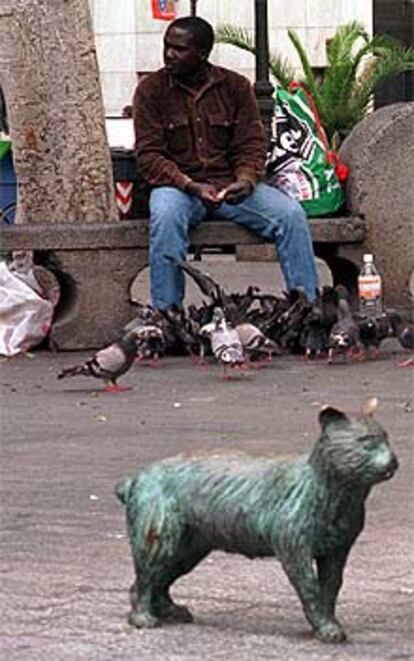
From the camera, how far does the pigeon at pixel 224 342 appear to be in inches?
431

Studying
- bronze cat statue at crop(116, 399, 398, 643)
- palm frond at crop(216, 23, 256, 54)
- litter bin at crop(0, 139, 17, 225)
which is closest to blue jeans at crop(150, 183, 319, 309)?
bronze cat statue at crop(116, 399, 398, 643)

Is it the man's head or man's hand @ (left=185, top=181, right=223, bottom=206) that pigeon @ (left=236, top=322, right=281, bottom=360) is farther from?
the man's head

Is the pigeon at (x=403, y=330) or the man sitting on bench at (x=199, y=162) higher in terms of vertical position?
the man sitting on bench at (x=199, y=162)

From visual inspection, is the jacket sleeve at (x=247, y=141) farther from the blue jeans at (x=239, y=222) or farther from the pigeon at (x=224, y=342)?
the pigeon at (x=224, y=342)

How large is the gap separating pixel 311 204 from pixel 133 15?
77.0ft

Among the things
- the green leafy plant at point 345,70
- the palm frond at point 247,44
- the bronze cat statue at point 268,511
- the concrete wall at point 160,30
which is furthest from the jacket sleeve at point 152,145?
the concrete wall at point 160,30

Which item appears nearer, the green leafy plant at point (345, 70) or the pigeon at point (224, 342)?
the pigeon at point (224, 342)

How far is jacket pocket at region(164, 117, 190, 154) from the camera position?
38.7 ft

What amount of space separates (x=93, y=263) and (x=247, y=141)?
3.79 feet

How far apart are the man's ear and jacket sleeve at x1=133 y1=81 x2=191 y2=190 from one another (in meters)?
6.53

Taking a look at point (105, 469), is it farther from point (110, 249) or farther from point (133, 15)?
point (133, 15)

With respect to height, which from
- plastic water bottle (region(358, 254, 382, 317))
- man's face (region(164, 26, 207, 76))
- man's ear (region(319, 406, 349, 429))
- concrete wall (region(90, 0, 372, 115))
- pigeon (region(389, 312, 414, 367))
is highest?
man's ear (region(319, 406, 349, 429))

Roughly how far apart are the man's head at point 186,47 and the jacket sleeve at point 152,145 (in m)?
0.19

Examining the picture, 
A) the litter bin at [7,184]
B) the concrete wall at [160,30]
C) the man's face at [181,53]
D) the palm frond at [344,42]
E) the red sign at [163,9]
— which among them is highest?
the man's face at [181,53]
